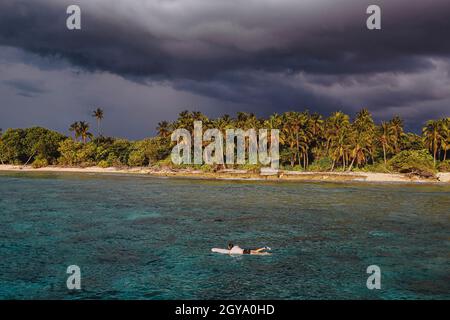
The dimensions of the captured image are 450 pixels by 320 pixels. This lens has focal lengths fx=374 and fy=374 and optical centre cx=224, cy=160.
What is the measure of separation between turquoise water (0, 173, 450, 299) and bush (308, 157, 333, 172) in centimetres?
5759

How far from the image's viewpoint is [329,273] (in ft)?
74.8

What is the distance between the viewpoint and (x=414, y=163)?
94.3 meters

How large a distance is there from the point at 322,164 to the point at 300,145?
29.2 ft

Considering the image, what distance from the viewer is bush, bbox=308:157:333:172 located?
11099 centimetres

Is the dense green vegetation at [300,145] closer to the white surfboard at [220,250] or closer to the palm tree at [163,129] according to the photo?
the palm tree at [163,129]

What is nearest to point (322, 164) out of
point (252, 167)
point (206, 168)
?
point (252, 167)

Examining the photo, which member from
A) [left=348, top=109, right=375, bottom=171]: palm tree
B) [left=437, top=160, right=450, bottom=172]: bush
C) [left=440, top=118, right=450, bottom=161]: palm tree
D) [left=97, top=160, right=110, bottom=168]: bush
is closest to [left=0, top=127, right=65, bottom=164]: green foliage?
[left=97, top=160, right=110, bottom=168]: bush

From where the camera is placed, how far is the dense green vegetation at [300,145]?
100438mm

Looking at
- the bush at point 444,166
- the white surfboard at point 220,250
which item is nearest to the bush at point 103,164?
the bush at point 444,166

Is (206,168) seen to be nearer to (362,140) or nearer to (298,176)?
(298,176)

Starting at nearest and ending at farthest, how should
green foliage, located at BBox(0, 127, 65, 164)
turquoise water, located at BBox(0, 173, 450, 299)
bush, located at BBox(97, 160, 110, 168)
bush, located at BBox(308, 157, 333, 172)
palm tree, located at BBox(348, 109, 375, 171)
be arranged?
1. turquoise water, located at BBox(0, 173, 450, 299)
2. palm tree, located at BBox(348, 109, 375, 171)
3. bush, located at BBox(308, 157, 333, 172)
4. bush, located at BBox(97, 160, 110, 168)
5. green foliage, located at BBox(0, 127, 65, 164)

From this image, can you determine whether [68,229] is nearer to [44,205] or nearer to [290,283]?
[44,205]

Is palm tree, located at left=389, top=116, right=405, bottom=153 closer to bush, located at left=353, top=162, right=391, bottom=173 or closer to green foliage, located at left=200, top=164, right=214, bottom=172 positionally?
bush, located at left=353, top=162, right=391, bottom=173
